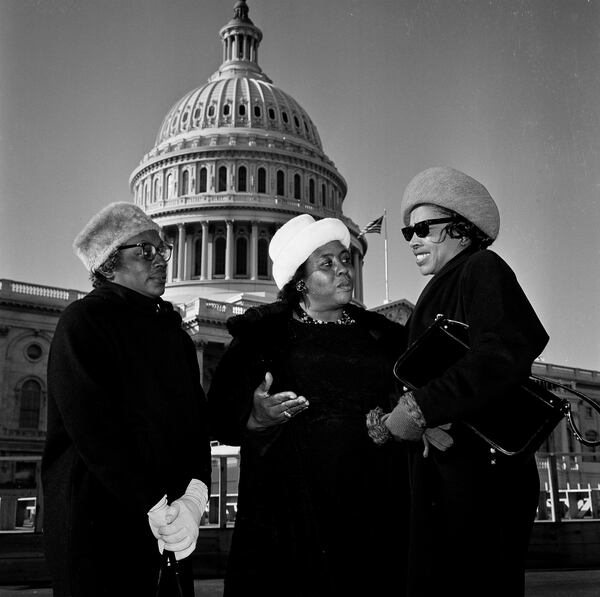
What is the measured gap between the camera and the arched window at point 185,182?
6575 centimetres

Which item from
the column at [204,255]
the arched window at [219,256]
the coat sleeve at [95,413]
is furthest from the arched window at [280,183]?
the coat sleeve at [95,413]

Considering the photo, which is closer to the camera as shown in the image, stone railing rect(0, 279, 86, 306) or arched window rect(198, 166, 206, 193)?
stone railing rect(0, 279, 86, 306)

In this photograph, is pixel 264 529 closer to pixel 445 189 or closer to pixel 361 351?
pixel 361 351

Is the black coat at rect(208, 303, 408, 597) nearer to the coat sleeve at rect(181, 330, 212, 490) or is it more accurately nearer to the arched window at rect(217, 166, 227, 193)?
the coat sleeve at rect(181, 330, 212, 490)

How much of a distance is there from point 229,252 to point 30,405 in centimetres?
2368

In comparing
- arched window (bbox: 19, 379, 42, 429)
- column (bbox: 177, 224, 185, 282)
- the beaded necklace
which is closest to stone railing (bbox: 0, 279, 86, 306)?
arched window (bbox: 19, 379, 42, 429)

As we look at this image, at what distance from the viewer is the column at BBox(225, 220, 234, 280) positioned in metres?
60.9

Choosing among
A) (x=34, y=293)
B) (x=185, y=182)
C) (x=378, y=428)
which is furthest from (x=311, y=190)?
(x=378, y=428)

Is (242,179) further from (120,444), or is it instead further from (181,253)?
(120,444)

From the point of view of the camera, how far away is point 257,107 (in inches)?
2761

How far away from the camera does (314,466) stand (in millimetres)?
3803

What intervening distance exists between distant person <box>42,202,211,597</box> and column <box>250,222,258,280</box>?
2243 inches

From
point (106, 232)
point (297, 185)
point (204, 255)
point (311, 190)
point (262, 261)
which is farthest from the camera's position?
point (311, 190)

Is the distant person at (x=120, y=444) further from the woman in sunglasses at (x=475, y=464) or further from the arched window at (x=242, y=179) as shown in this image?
the arched window at (x=242, y=179)
